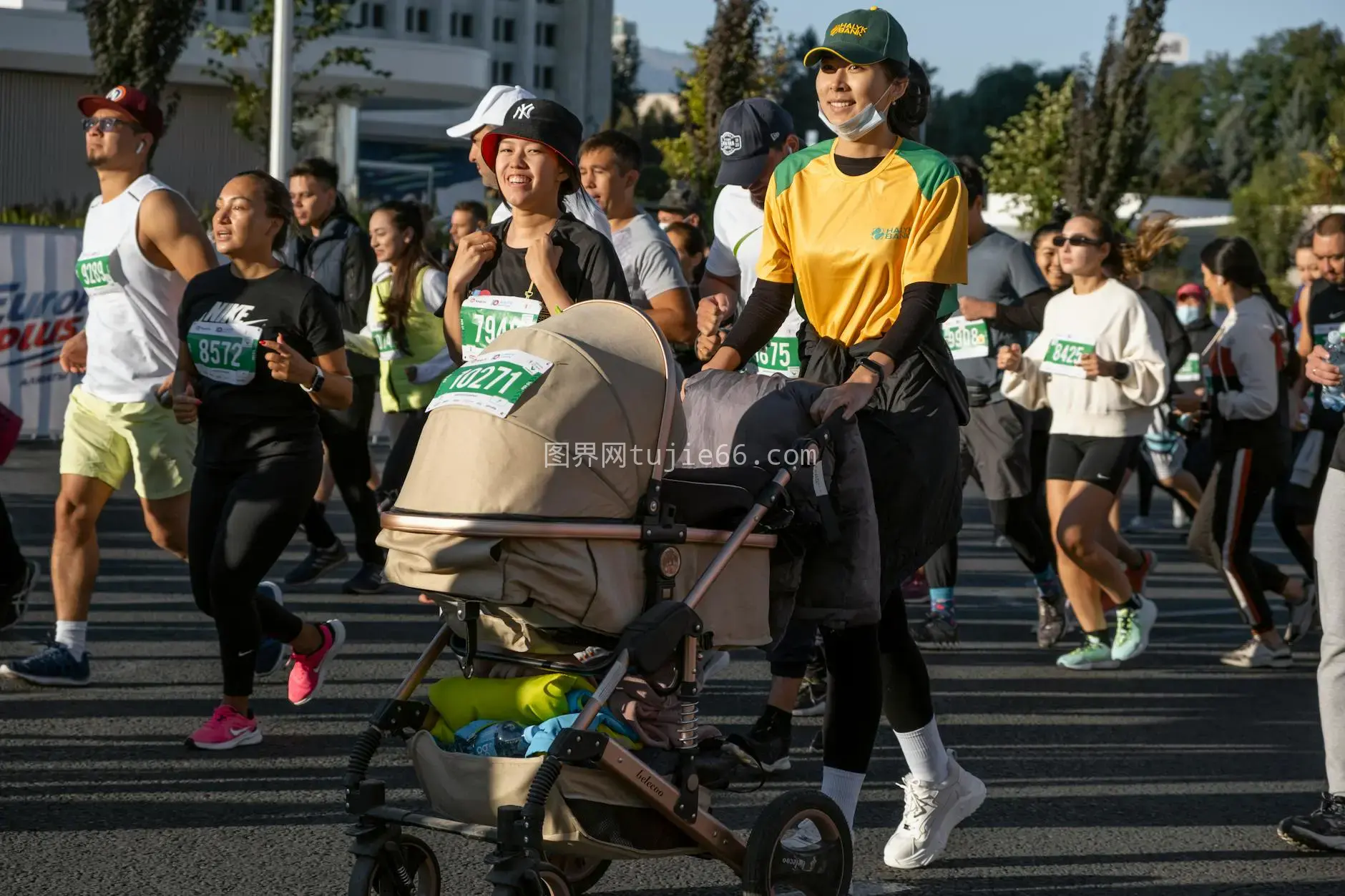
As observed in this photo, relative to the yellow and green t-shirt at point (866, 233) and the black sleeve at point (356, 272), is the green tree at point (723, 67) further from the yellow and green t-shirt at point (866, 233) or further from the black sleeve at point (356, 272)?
the yellow and green t-shirt at point (866, 233)

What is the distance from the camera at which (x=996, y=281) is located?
8344 mm

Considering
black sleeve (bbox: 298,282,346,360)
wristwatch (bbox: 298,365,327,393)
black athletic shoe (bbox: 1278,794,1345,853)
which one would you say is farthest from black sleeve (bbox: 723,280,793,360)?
black athletic shoe (bbox: 1278,794,1345,853)

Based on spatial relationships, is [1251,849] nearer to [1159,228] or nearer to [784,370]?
[784,370]

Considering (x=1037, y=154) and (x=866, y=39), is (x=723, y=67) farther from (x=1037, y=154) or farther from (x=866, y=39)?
(x=866, y=39)

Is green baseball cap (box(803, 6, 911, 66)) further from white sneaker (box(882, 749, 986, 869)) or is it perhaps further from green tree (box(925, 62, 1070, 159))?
green tree (box(925, 62, 1070, 159))

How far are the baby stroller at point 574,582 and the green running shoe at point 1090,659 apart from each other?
4.35m

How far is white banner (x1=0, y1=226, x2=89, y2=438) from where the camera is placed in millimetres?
14617

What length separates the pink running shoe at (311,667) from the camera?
664cm

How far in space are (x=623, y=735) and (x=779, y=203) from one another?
1574mm

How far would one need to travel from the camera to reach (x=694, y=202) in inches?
495

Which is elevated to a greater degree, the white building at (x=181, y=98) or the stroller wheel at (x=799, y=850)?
the white building at (x=181, y=98)

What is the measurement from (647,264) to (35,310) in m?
9.48

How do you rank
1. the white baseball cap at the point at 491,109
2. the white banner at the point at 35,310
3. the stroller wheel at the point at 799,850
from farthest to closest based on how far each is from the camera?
the white banner at the point at 35,310
the white baseball cap at the point at 491,109
the stroller wheel at the point at 799,850

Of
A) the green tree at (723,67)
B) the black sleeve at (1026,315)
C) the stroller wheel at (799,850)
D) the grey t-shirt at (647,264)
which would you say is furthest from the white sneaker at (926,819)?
the green tree at (723,67)
